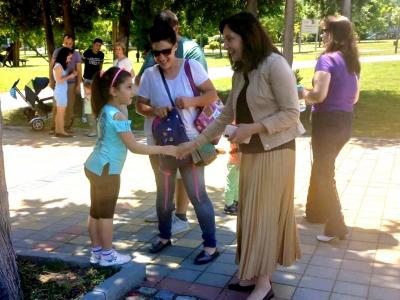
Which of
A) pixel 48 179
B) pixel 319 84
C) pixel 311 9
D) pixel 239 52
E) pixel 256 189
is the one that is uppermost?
pixel 311 9

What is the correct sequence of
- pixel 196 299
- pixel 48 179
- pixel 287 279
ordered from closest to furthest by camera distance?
1. pixel 196 299
2. pixel 287 279
3. pixel 48 179

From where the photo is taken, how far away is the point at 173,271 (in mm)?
4184

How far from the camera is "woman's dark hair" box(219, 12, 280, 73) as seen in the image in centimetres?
325

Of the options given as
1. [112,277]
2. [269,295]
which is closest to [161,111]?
[112,277]

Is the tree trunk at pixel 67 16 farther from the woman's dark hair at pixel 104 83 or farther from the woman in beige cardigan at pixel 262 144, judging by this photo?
A: the woman in beige cardigan at pixel 262 144

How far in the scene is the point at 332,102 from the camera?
4574 mm

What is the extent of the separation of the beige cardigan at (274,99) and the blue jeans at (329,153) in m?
1.29

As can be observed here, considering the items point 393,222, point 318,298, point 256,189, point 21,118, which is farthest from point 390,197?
point 21,118

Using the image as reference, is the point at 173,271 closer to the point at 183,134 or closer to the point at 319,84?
the point at 183,134

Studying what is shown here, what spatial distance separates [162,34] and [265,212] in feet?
4.97

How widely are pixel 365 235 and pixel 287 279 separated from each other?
130cm

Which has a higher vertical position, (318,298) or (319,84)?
(319,84)

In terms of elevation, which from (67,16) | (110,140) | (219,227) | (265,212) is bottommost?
(219,227)

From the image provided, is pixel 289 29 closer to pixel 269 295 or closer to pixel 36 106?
pixel 36 106
